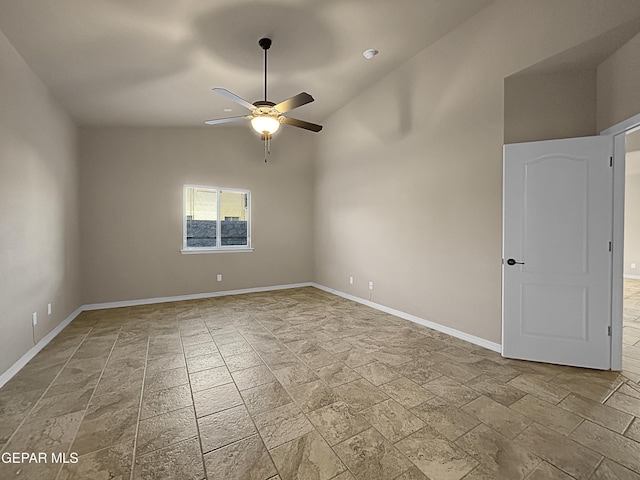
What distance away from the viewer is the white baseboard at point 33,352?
→ 8.46 feet

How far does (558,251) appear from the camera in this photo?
287 centimetres

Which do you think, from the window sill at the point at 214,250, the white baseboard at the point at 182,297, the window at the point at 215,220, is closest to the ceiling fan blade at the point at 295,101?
the window at the point at 215,220

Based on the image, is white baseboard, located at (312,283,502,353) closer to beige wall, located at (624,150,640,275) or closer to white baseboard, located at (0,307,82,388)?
white baseboard, located at (0,307,82,388)

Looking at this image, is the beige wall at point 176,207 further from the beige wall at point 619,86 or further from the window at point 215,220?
the beige wall at point 619,86

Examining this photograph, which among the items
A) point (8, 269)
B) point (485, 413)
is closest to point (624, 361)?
point (485, 413)

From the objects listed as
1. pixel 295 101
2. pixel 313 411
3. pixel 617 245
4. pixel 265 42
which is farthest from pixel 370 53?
pixel 313 411

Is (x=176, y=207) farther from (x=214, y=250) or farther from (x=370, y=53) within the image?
(x=370, y=53)

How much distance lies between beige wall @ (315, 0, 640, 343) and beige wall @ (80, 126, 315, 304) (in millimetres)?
1626

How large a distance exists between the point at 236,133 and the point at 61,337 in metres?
4.36

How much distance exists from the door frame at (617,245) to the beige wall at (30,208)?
5.44m

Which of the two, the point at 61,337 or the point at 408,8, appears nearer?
the point at 408,8

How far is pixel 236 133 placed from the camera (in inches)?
235

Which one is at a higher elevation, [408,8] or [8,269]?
[408,8]

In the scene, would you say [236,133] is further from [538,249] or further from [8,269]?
[538,249]
